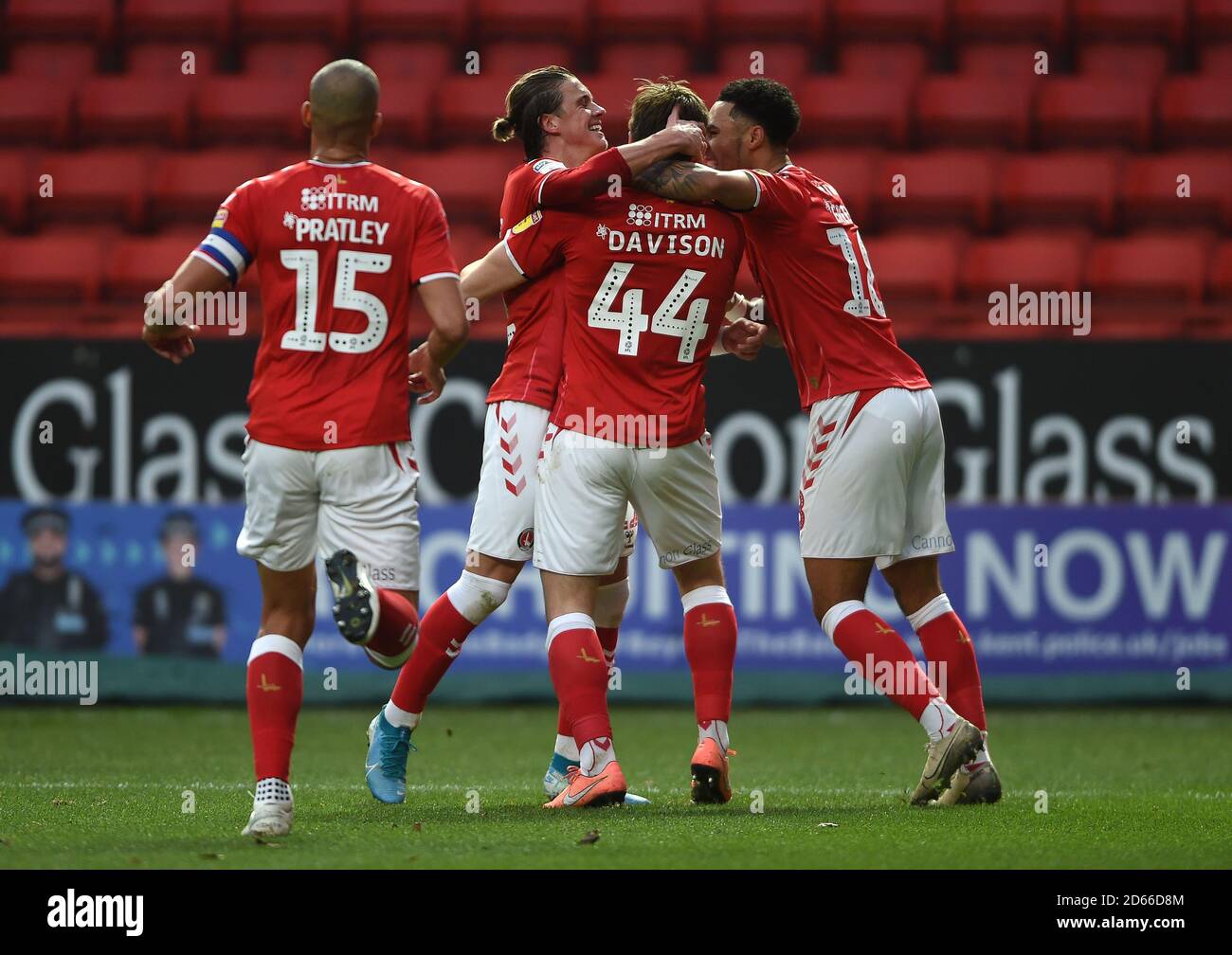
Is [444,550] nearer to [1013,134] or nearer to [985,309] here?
[985,309]

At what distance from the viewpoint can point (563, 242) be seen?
511cm

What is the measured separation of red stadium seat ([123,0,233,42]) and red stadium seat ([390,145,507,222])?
2.33 meters

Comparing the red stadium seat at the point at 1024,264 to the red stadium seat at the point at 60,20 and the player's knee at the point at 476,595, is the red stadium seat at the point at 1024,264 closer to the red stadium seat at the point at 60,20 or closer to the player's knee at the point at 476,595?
the player's knee at the point at 476,595

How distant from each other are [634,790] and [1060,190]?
22.3ft

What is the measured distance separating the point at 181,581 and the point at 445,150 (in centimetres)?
428

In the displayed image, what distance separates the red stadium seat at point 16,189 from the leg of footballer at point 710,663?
24.5ft

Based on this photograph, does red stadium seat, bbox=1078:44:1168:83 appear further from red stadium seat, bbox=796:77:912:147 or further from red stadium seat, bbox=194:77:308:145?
red stadium seat, bbox=194:77:308:145

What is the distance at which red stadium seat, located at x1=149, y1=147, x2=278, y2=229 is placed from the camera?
36.7 feet

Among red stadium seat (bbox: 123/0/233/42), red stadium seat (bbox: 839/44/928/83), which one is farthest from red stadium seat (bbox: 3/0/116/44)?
red stadium seat (bbox: 839/44/928/83)

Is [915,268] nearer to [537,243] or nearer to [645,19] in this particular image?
[645,19]

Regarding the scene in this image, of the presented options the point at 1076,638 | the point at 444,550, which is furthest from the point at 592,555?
the point at 1076,638

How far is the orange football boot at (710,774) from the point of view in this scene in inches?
202

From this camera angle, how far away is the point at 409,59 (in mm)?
12398
